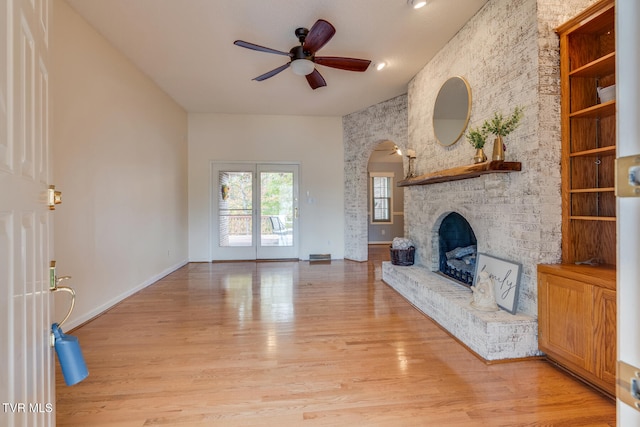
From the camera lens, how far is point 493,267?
105 inches

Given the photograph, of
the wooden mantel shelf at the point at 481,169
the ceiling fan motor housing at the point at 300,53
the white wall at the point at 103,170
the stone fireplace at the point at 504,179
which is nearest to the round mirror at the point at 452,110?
the stone fireplace at the point at 504,179

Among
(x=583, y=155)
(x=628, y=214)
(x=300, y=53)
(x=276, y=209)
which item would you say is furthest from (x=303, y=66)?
(x=276, y=209)

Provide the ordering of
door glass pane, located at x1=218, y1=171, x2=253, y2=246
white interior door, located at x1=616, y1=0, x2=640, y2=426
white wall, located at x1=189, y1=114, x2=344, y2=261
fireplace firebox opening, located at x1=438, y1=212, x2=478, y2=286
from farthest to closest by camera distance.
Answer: door glass pane, located at x1=218, y1=171, x2=253, y2=246 < white wall, located at x1=189, y1=114, x2=344, y2=261 < fireplace firebox opening, located at x1=438, y1=212, x2=478, y2=286 < white interior door, located at x1=616, y1=0, x2=640, y2=426

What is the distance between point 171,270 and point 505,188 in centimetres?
519

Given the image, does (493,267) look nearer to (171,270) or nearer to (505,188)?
(505,188)

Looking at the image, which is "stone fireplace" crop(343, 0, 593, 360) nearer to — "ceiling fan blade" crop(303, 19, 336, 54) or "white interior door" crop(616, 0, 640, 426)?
"ceiling fan blade" crop(303, 19, 336, 54)

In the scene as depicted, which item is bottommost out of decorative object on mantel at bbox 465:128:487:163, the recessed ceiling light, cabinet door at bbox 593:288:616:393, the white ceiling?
cabinet door at bbox 593:288:616:393

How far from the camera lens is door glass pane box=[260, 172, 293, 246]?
20.7 feet

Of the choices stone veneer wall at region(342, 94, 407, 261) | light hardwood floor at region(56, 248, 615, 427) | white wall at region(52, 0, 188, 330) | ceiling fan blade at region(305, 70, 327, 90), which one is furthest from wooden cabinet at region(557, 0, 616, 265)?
white wall at region(52, 0, 188, 330)

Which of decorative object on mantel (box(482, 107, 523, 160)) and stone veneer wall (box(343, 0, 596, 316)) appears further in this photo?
decorative object on mantel (box(482, 107, 523, 160))

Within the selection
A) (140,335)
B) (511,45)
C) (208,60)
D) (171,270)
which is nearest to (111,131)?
(208,60)

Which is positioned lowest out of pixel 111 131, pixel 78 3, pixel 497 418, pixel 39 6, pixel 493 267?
pixel 497 418

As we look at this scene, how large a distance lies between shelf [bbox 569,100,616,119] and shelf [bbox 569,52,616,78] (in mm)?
255

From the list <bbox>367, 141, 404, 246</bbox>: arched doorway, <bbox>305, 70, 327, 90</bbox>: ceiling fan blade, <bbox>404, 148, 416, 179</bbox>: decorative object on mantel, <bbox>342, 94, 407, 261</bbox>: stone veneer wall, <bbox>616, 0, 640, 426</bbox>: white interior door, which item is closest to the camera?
<bbox>616, 0, 640, 426</bbox>: white interior door
